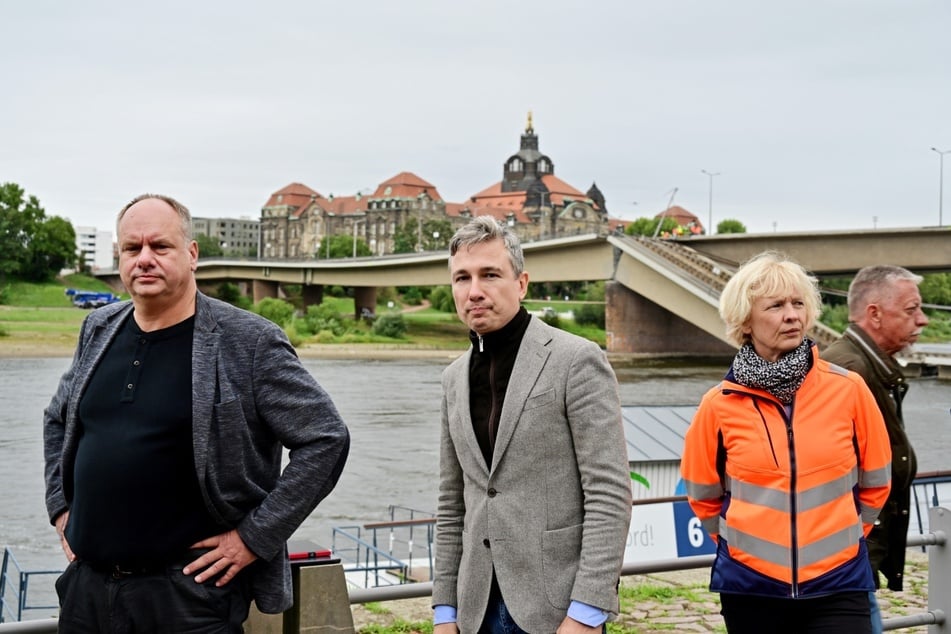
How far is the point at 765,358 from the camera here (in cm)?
324

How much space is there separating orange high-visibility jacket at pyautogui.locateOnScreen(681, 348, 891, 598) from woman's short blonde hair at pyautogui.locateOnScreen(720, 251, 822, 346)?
0.58 feet

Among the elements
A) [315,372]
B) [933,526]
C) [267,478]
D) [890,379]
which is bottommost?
[315,372]

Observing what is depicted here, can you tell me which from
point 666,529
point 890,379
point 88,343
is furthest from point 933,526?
point 666,529

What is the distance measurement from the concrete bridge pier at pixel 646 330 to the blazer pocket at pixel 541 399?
46523mm

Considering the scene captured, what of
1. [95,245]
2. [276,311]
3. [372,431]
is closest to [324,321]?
[276,311]

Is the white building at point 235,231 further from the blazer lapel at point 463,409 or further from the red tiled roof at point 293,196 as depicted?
the blazer lapel at point 463,409

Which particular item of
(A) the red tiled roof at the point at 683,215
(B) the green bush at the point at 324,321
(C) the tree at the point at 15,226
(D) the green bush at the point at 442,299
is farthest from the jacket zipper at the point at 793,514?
(A) the red tiled roof at the point at 683,215

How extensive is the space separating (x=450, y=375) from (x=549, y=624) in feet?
2.52

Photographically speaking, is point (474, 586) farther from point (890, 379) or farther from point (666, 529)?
point (666, 529)

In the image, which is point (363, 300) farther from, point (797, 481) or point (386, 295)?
point (797, 481)

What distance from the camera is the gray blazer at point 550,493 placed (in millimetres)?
2775

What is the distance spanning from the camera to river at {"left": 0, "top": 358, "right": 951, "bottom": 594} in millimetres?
15578

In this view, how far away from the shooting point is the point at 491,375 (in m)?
3.00

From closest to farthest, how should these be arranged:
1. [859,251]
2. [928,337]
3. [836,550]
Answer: [836,550], [859,251], [928,337]
